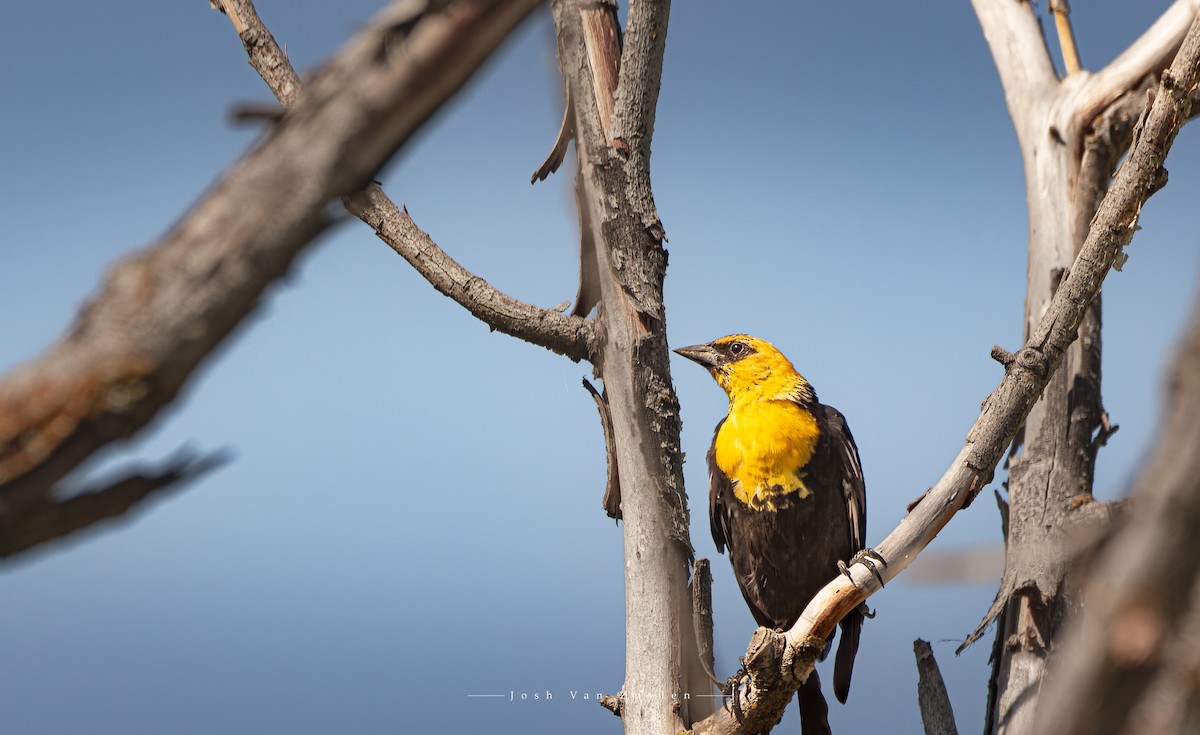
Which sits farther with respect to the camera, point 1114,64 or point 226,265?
point 1114,64

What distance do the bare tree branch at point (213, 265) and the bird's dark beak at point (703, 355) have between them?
3.13 metres

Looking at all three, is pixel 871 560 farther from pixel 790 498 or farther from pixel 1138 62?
pixel 1138 62

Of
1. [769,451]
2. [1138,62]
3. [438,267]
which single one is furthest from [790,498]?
[1138,62]

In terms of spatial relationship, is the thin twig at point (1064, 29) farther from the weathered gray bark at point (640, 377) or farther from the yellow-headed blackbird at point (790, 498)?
the weathered gray bark at point (640, 377)

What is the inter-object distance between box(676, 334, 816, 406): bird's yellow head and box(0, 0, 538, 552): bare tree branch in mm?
2950

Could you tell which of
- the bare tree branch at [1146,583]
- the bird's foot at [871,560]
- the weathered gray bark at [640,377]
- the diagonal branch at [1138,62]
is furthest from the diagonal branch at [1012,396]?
the bare tree branch at [1146,583]

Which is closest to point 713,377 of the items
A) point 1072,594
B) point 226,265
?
point 1072,594

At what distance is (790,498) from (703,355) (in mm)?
735

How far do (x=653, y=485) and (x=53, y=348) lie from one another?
2323 millimetres

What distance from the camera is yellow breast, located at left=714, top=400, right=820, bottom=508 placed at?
11.7 ft

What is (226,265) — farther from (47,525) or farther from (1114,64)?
(1114,64)

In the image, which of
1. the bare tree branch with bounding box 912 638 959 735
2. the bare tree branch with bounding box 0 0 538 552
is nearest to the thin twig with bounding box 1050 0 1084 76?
the bare tree branch with bounding box 912 638 959 735

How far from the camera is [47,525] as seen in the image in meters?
0.92

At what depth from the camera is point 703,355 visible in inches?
158
